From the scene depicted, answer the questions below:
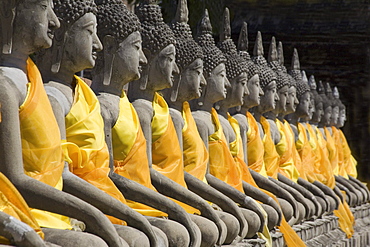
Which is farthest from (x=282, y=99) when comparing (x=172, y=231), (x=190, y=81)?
(x=172, y=231)

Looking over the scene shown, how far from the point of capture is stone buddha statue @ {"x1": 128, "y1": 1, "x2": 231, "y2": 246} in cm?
636

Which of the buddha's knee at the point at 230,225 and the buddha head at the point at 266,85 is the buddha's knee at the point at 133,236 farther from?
the buddha head at the point at 266,85

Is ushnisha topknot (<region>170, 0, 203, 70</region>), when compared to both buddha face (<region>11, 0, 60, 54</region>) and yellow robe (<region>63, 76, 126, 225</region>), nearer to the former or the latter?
yellow robe (<region>63, 76, 126, 225</region>)

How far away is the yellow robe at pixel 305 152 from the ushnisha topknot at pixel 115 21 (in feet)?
19.1

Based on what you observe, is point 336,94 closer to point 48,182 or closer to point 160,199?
point 160,199

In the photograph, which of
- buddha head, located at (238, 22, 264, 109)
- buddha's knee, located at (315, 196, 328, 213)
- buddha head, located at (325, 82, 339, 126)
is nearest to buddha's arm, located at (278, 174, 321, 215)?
buddha's knee, located at (315, 196, 328, 213)

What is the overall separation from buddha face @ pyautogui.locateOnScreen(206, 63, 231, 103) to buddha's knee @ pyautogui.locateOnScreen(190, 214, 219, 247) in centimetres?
A: 182

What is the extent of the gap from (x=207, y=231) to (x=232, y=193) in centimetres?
137

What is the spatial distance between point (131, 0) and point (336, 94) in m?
4.93

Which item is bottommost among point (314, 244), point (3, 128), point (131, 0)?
point (314, 244)

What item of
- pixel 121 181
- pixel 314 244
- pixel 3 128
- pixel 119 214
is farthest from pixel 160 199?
pixel 314 244

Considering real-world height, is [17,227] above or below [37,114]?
below

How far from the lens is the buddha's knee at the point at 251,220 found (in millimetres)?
7477

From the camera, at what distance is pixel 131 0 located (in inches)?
446
